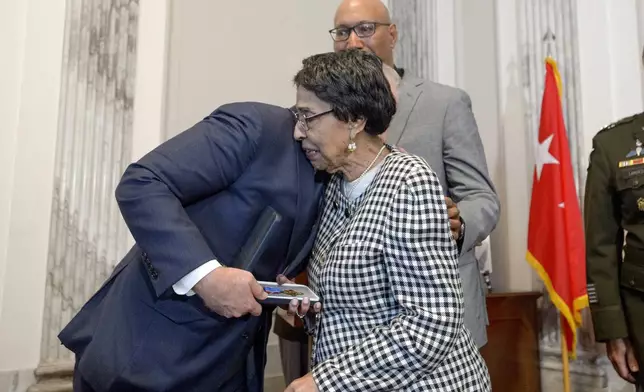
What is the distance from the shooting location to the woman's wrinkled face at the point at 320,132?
52.1 inches

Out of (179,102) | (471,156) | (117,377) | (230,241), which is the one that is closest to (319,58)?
(230,241)

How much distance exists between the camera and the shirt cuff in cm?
115

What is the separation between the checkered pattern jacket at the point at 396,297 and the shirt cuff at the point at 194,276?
0.27m

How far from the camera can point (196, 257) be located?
1143 mm

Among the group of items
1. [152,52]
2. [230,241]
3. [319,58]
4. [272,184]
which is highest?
[152,52]

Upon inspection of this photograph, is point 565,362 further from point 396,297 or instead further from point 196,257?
point 196,257

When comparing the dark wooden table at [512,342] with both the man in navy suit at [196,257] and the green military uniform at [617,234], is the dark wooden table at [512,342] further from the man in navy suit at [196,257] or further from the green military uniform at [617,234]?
the man in navy suit at [196,257]

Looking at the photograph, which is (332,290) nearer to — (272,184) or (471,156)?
(272,184)

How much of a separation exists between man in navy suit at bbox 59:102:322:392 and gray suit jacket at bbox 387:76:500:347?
1.79ft

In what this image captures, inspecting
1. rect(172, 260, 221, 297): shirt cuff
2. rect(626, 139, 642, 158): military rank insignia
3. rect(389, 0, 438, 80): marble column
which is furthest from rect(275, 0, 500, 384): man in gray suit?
rect(389, 0, 438, 80): marble column

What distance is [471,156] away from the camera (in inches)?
70.3

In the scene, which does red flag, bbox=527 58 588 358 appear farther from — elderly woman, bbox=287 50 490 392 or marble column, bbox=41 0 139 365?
marble column, bbox=41 0 139 365

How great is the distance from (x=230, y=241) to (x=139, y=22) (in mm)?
1858

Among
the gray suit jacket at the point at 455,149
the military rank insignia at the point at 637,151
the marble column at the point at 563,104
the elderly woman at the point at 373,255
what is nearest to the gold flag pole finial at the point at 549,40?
the marble column at the point at 563,104
